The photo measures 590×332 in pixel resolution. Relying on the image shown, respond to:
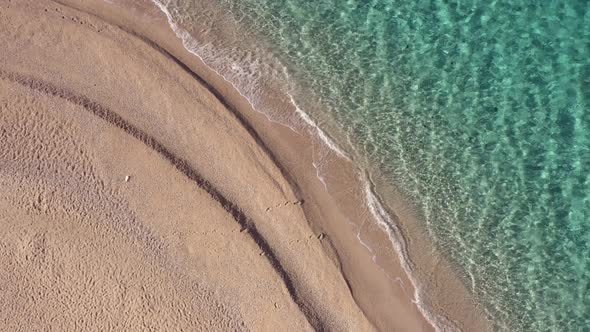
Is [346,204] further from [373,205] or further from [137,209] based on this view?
[137,209]

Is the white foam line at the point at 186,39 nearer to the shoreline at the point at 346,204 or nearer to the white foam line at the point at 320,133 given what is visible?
the shoreline at the point at 346,204

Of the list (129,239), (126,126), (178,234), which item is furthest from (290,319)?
(126,126)

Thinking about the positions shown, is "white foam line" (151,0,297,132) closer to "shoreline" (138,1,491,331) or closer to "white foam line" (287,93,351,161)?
"shoreline" (138,1,491,331)

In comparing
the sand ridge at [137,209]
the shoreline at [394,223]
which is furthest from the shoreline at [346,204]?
the sand ridge at [137,209]

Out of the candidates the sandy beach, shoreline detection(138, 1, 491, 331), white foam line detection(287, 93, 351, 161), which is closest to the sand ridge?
Result: the sandy beach

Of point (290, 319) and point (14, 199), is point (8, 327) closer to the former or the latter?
point (14, 199)

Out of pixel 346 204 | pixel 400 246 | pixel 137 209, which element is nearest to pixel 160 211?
pixel 137 209
